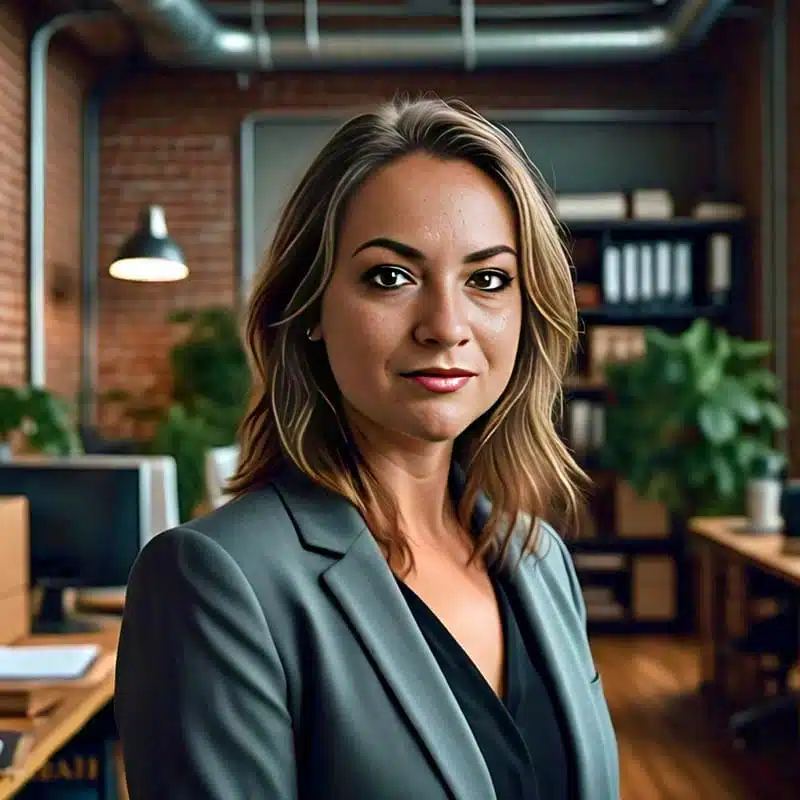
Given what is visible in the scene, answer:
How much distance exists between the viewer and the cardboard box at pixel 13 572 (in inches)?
109

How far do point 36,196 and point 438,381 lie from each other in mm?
5146

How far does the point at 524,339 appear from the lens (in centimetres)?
104

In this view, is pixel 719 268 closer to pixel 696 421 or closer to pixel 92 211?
pixel 696 421

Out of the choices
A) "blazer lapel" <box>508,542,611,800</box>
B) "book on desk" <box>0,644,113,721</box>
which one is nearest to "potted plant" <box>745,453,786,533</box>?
"book on desk" <box>0,644,113,721</box>

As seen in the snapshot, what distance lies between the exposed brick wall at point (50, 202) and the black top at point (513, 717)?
467 centimetres

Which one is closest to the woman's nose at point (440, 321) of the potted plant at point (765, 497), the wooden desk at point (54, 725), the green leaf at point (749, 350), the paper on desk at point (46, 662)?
the wooden desk at point (54, 725)

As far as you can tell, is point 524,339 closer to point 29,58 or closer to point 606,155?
point 29,58

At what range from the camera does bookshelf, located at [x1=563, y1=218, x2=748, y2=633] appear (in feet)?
20.2

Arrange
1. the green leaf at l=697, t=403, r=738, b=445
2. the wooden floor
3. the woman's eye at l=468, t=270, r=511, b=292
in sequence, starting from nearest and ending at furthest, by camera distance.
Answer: the woman's eye at l=468, t=270, r=511, b=292, the wooden floor, the green leaf at l=697, t=403, r=738, b=445

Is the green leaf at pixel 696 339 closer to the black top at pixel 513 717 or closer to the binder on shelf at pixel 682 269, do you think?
the binder on shelf at pixel 682 269

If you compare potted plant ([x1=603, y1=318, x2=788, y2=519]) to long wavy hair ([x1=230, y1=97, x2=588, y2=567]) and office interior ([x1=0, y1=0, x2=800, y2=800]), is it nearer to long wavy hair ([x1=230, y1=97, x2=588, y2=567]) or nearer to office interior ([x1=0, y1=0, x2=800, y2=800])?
office interior ([x1=0, y1=0, x2=800, y2=800])

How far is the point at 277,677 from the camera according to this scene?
84cm

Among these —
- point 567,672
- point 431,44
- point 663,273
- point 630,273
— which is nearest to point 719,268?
point 663,273

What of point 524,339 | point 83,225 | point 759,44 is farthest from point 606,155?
point 524,339
